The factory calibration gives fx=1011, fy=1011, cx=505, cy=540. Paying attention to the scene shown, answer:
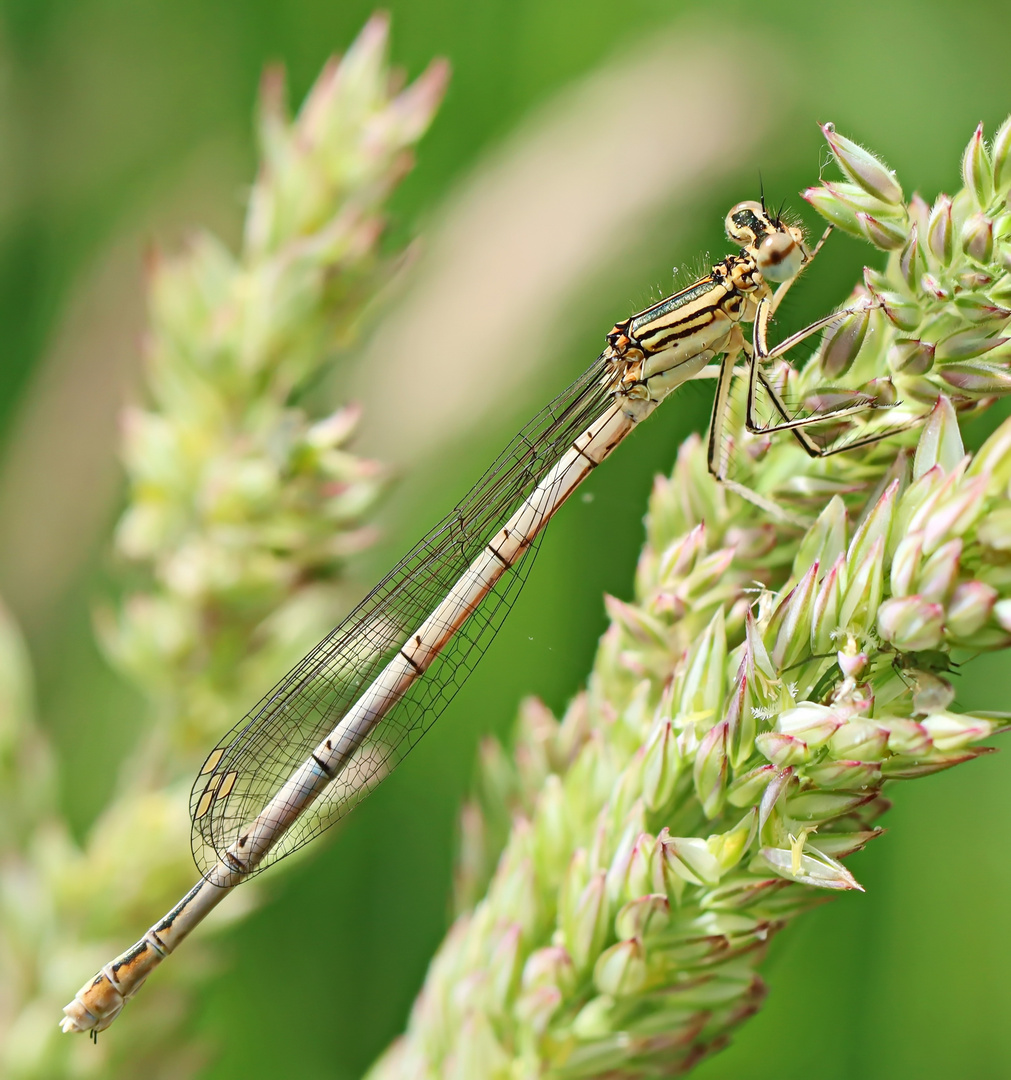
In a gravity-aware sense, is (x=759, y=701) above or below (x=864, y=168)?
below

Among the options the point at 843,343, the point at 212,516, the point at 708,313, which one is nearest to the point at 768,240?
the point at 708,313

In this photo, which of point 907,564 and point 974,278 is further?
point 974,278

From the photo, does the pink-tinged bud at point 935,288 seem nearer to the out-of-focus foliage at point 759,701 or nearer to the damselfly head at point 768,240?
the out-of-focus foliage at point 759,701

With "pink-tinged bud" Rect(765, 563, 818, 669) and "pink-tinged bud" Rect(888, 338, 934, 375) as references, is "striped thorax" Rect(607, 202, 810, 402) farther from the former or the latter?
"pink-tinged bud" Rect(765, 563, 818, 669)

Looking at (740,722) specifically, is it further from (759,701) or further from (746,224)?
(746,224)

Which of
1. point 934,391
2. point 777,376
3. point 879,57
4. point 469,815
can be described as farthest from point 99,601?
point 879,57

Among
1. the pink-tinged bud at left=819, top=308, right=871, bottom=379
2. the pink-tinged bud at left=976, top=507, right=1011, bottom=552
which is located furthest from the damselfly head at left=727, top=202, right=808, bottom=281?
the pink-tinged bud at left=976, top=507, right=1011, bottom=552

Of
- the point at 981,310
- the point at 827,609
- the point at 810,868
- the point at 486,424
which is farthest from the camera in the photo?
the point at 486,424
